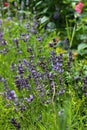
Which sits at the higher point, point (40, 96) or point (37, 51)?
point (40, 96)

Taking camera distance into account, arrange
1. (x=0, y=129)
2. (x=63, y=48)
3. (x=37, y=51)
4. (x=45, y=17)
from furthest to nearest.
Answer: (x=45, y=17), (x=63, y=48), (x=37, y=51), (x=0, y=129)

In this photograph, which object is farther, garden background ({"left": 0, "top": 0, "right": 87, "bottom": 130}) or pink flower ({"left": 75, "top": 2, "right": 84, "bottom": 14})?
pink flower ({"left": 75, "top": 2, "right": 84, "bottom": 14})

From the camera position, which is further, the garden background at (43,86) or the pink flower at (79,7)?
the pink flower at (79,7)

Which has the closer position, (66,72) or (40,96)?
(40,96)

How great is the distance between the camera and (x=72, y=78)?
212 centimetres

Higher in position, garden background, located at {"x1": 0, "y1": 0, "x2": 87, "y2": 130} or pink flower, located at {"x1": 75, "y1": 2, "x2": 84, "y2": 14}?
pink flower, located at {"x1": 75, "y1": 2, "x2": 84, "y2": 14}

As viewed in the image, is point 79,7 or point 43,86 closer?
point 43,86

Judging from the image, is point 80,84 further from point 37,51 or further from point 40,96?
point 37,51

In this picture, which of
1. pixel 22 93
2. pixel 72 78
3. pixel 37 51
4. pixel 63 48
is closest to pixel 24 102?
pixel 22 93

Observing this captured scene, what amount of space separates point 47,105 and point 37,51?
117cm

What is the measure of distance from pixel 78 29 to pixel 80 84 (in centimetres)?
137

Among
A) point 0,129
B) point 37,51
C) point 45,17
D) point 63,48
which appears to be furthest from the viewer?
point 45,17

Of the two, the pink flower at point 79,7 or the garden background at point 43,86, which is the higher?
the pink flower at point 79,7

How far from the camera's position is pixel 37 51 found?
299 centimetres
